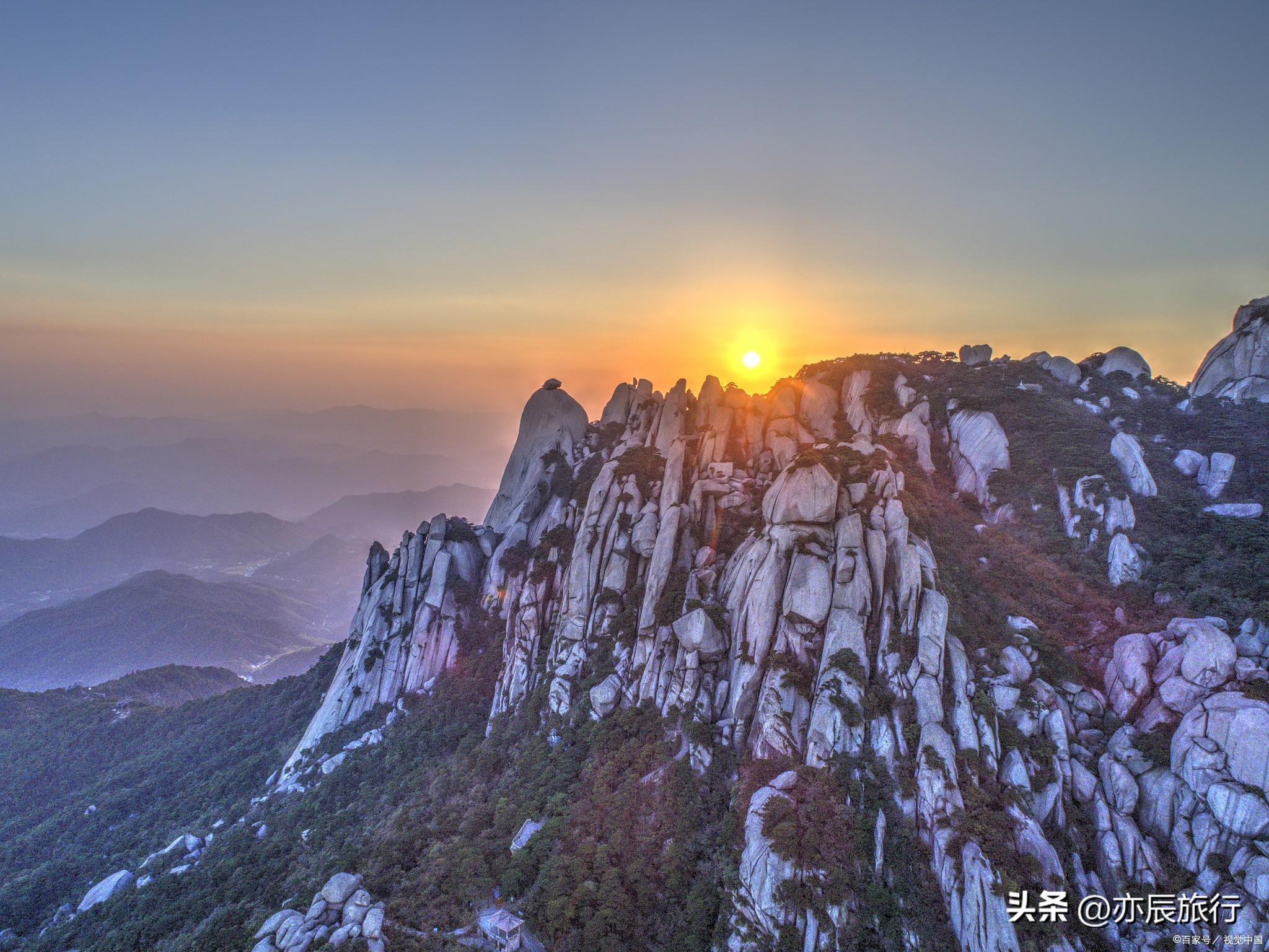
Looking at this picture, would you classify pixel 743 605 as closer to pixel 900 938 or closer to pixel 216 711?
pixel 900 938

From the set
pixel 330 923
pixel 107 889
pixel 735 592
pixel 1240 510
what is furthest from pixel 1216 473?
pixel 107 889

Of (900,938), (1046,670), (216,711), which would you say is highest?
(1046,670)

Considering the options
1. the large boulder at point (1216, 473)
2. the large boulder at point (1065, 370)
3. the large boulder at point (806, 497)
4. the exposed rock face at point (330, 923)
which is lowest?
the exposed rock face at point (330, 923)

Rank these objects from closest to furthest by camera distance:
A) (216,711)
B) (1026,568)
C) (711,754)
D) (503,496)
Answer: (711,754), (1026,568), (503,496), (216,711)

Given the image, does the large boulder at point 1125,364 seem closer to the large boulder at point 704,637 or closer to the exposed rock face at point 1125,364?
the exposed rock face at point 1125,364

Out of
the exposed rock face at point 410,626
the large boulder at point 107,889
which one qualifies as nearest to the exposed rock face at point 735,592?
the exposed rock face at point 410,626

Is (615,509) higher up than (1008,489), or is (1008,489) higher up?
(1008,489)

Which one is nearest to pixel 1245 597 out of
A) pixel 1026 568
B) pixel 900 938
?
pixel 1026 568
